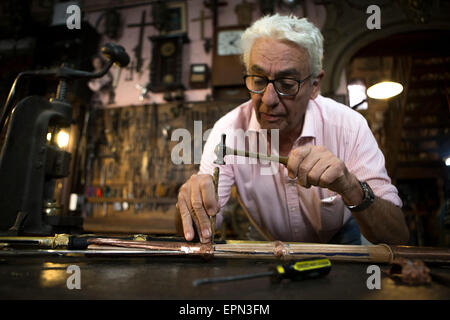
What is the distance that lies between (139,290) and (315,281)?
0.44 meters

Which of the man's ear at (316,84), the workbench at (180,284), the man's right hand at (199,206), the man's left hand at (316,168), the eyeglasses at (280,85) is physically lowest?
the workbench at (180,284)

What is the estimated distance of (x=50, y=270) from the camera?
2.76ft

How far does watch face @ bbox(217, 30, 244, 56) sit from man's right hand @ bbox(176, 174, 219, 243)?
13.6ft

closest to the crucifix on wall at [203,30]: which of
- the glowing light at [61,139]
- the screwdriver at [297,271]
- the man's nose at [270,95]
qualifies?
the glowing light at [61,139]

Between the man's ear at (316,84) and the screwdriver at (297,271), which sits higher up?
the man's ear at (316,84)

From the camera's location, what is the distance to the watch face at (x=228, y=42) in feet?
16.3

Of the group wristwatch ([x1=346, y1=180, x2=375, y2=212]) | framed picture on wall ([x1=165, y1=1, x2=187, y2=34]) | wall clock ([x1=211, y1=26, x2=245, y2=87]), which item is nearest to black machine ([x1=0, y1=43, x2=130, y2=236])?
wristwatch ([x1=346, y1=180, x2=375, y2=212])

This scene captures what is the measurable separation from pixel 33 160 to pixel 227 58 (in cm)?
401

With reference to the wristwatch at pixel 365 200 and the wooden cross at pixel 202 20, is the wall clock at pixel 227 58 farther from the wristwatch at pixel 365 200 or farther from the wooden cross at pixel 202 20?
the wristwatch at pixel 365 200

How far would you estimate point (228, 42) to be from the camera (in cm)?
504

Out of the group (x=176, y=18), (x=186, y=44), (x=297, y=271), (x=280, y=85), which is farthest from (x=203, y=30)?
(x=297, y=271)

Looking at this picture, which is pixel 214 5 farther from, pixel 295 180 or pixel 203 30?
pixel 295 180

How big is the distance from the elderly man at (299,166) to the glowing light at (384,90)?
5.6 inches
